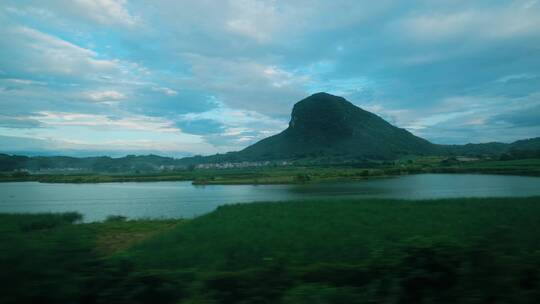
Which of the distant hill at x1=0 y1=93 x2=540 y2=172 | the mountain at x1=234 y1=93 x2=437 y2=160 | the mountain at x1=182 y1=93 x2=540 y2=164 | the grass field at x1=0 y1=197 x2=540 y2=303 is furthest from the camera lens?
the mountain at x1=234 y1=93 x2=437 y2=160

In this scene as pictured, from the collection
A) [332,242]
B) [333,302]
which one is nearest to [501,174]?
[332,242]

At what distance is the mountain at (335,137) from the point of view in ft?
468

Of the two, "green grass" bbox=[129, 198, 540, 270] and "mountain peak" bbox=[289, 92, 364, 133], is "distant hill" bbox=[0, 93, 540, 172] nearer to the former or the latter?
"mountain peak" bbox=[289, 92, 364, 133]

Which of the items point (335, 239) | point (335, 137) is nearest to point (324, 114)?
point (335, 137)

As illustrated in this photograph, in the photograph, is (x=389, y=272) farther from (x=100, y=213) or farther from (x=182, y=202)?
(x=182, y=202)

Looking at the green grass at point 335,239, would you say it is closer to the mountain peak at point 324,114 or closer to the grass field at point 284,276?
the grass field at point 284,276

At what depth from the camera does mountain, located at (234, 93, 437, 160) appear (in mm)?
142750

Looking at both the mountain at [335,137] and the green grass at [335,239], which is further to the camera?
the mountain at [335,137]

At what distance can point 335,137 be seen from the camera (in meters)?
159

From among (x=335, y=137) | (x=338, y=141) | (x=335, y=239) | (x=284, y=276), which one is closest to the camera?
(x=284, y=276)

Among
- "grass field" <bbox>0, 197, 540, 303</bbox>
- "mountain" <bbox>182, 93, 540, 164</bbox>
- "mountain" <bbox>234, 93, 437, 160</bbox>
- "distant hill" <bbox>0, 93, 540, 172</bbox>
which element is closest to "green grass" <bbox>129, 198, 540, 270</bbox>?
"grass field" <bbox>0, 197, 540, 303</bbox>

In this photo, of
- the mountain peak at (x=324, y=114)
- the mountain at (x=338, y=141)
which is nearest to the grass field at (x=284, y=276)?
the mountain at (x=338, y=141)

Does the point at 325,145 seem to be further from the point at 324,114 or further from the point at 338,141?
the point at 324,114

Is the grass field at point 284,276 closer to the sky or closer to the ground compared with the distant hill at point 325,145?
closer to the ground
